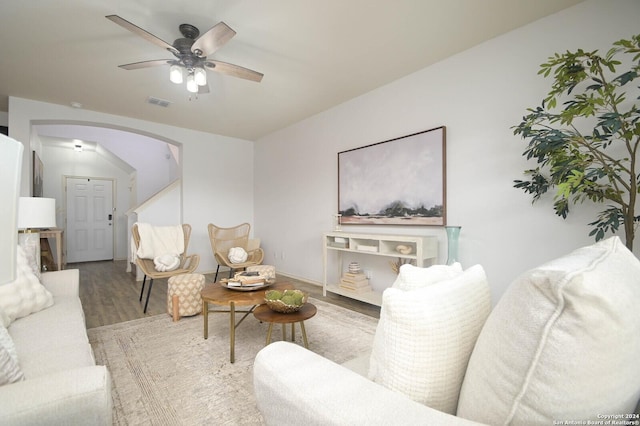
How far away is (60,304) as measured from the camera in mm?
1928

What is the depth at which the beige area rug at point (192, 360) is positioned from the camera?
5.07ft

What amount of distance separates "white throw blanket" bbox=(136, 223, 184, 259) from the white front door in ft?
13.9

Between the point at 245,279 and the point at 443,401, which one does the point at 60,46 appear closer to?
the point at 245,279

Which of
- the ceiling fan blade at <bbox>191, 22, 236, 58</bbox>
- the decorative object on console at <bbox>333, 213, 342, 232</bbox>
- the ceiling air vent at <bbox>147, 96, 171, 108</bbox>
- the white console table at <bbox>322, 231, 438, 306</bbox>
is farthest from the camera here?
the decorative object on console at <bbox>333, 213, 342, 232</bbox>

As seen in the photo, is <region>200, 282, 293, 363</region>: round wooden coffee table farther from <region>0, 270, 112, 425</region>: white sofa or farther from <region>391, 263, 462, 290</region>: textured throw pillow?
<region>391, 263, 462, 290</region>: textured throw pillow

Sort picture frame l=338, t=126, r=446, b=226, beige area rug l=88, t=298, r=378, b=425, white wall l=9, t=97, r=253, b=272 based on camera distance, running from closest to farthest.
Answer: beige area rug l=88, t=298, r=378, b=425 → picture frame l=338, t=126, r=446, b=226 → white wall l=9, t=97, r=253, b=272

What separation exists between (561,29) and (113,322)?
4724 millimetres

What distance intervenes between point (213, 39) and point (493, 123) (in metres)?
2.44

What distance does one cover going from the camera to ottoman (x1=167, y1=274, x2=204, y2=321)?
9.51 feet

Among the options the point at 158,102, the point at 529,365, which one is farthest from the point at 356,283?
the point at 158,102

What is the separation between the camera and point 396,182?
10.8 ft

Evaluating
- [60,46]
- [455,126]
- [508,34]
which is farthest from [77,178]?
[508,34]

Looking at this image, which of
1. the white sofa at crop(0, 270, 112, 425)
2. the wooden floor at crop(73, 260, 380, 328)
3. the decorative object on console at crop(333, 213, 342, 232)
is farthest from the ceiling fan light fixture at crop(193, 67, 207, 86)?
the wooden floor at crop(73, 260, 380, 328)

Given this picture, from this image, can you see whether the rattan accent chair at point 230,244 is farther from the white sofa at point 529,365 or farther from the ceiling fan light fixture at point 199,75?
the white sofa at point 529,365
